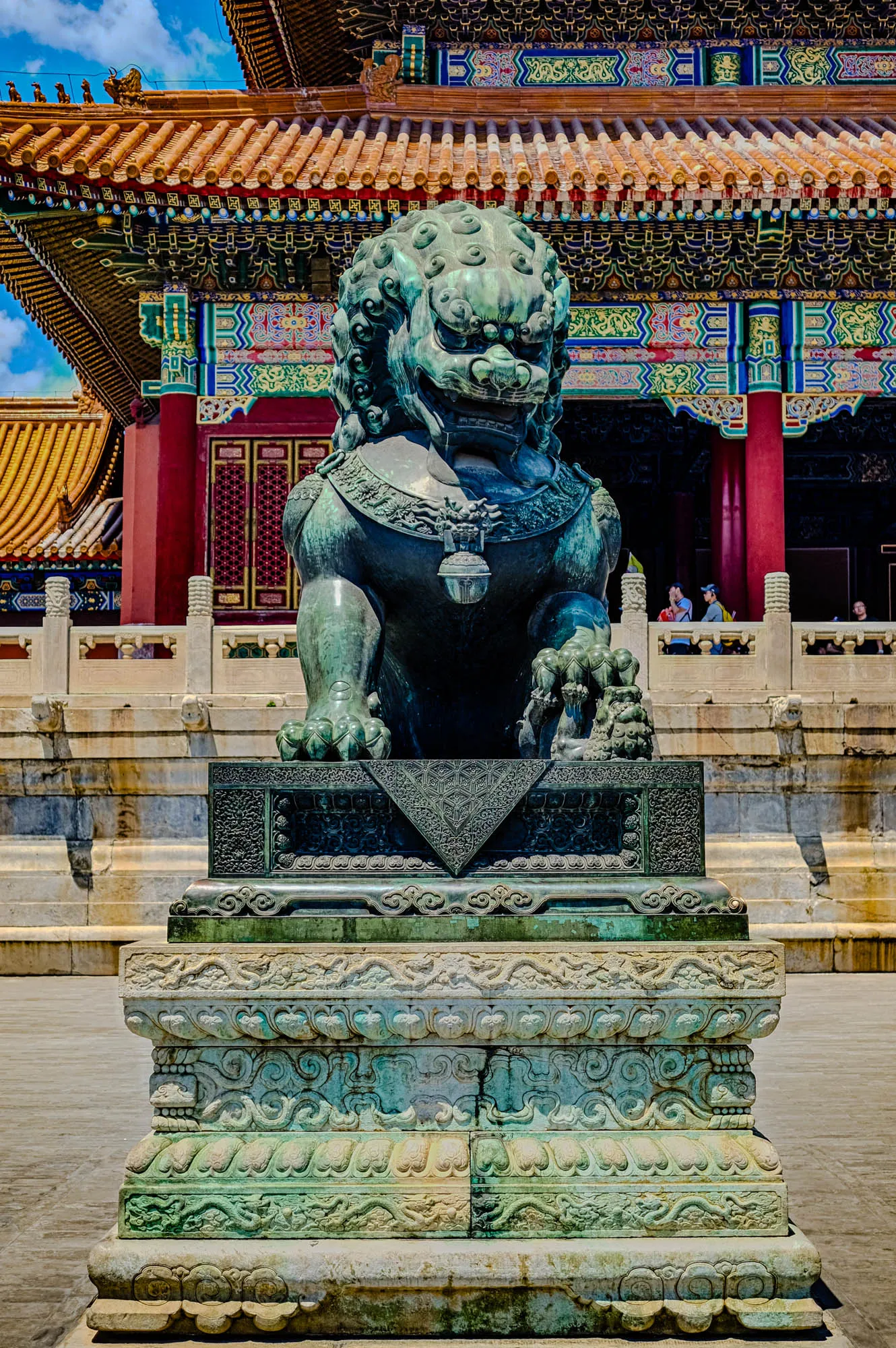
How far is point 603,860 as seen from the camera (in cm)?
355

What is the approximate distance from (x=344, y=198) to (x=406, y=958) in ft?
35.9

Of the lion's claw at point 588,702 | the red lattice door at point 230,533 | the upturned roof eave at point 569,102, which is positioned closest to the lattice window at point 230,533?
the red lattice door at point 230,533

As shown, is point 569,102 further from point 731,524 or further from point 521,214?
point 731,524

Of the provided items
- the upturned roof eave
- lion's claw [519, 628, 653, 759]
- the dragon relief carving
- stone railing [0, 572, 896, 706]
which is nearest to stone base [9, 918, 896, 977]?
stone railing [0, 572, 896, 706]

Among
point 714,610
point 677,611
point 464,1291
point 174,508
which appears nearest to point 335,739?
point 464,1291

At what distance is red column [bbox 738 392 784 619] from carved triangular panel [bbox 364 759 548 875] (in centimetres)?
1111

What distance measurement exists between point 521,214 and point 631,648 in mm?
4241

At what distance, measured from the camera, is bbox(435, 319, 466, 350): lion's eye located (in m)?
3.83

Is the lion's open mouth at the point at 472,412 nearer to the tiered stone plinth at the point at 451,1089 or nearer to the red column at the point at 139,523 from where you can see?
the tiered stone plinth at the point at 451,1089

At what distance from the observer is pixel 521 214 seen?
12992 millimetres

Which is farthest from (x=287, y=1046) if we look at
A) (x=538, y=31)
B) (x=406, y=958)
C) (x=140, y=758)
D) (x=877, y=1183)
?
(x=538, y=31)

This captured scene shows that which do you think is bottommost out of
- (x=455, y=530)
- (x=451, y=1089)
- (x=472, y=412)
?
(x=451, y=1089)

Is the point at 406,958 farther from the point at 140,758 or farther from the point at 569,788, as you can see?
the point at 140,758

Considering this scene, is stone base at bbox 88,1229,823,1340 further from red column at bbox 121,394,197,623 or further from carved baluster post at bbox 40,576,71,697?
red column at bbox 121,394,197,623
